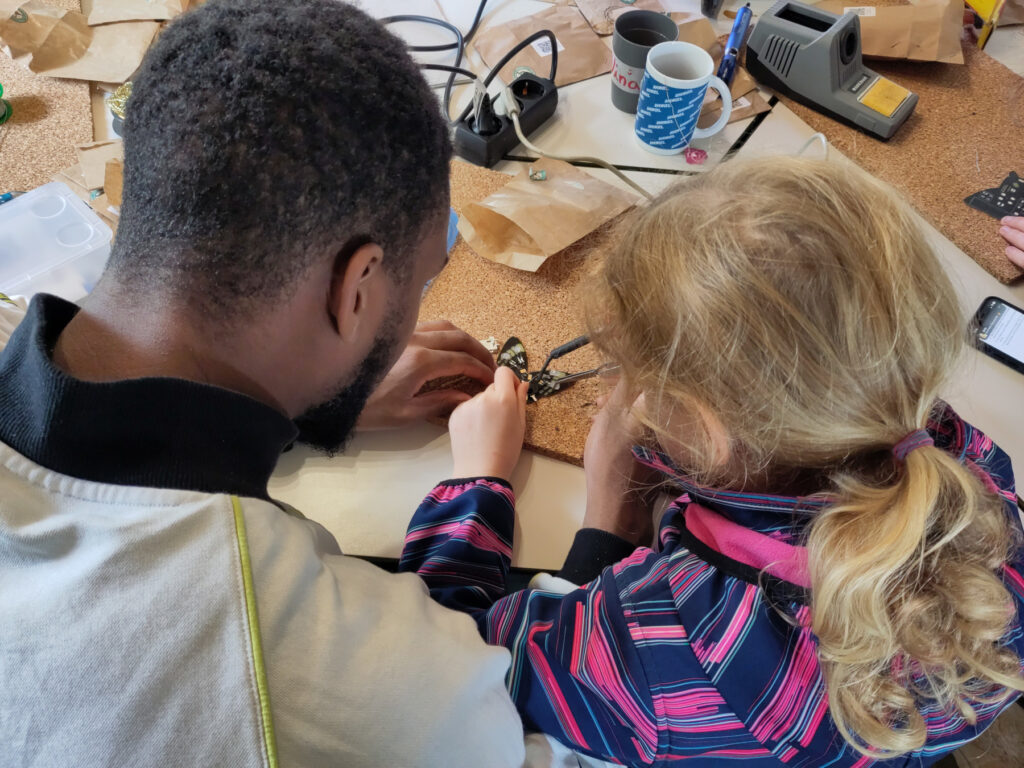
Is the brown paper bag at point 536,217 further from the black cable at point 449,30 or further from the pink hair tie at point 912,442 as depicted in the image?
the pink hair tie at point 912,442

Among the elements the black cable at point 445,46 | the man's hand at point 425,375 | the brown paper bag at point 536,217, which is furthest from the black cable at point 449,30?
the man's hand at point 425,375

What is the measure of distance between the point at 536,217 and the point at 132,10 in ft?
2.76

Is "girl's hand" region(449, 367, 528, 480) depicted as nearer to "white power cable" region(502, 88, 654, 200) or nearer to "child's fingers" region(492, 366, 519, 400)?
"child's fingers" region(492, 366, 519, 400)

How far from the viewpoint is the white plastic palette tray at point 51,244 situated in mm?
909

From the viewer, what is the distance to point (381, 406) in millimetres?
835

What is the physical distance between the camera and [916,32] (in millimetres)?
1217

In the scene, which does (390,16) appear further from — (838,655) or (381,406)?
(838,655)

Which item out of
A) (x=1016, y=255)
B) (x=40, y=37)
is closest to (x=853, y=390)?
(x=1016, y=255)

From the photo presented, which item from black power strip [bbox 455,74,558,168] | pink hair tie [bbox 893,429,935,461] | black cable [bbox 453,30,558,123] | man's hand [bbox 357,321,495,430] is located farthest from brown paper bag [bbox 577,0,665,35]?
pink hair tie [bbox 893,429,935,461]

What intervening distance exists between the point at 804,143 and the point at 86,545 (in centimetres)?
114

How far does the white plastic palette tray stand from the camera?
0.91 metres

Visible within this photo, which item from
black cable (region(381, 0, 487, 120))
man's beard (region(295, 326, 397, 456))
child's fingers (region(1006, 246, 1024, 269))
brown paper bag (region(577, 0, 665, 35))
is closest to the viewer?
man's beard (region(295, 326, 397, 456))

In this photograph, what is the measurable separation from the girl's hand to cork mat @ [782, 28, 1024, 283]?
681mm

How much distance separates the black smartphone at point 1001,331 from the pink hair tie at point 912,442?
0.45 meters
